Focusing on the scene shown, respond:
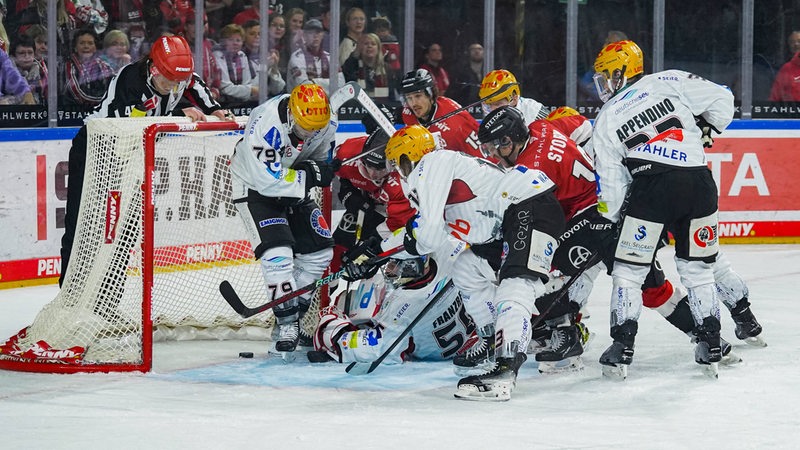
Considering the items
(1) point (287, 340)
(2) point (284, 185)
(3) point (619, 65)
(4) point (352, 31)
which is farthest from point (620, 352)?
(4) point (352, 31)

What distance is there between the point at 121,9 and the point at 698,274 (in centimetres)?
387

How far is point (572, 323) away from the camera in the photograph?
5336mm

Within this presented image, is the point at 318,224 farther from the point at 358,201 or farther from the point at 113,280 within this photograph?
the point at 113,280

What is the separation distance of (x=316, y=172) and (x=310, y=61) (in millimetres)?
3135

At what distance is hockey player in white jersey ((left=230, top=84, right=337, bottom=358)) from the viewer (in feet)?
17.7

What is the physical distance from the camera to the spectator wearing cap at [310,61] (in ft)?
27.8

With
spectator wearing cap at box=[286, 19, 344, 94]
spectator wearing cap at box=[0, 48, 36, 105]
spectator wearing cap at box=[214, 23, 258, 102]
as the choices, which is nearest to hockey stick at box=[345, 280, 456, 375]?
spectator wearing cap at box=[0, 48, 36, 105]

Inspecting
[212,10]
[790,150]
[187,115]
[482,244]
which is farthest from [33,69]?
[790,150]

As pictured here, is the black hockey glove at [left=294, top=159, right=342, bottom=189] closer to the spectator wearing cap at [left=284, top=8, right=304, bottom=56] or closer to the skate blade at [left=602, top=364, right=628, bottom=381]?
the skate blade at [left=602, top=364, right=628, bottom=381]

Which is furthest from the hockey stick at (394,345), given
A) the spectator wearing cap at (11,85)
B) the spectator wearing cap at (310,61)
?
the spectator wearing cap at (310,61)

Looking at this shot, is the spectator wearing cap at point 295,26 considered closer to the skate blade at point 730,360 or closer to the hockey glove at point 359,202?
the hockey glove at point 359,202

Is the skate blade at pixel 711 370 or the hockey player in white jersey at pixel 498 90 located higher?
the hockey player in white jersey at pixel 498 90

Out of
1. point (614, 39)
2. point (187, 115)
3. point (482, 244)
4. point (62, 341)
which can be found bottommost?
point (62, 341)

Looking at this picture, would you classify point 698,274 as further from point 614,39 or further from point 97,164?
point 614,39
